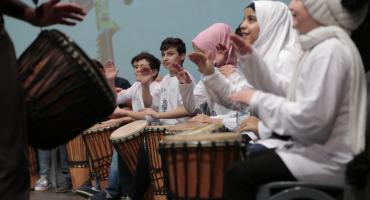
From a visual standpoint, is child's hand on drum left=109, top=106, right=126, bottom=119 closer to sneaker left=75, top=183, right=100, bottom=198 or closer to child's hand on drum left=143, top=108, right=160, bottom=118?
child's hand on drum left=143, top=108, right=160, bottom=118

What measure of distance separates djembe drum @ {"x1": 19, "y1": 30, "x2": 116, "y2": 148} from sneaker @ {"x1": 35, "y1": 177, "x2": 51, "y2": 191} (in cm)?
353

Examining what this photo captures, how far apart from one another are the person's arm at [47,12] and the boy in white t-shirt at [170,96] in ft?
6.16

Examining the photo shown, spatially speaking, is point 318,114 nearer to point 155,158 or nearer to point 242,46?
point 242,46

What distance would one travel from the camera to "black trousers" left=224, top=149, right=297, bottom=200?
201cm

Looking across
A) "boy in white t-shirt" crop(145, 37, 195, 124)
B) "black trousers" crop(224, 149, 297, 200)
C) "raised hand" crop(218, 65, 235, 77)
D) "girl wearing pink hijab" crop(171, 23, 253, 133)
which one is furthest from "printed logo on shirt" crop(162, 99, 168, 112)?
"black trousers" crop(224, 149, 297, 200)

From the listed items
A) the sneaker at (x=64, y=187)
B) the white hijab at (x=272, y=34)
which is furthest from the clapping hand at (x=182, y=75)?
the sneaker at (x=64, y=187)

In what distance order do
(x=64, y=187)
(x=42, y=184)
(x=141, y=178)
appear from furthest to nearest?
(x=42, y=184)
(x=64, y=187)
(x=141, y=178)

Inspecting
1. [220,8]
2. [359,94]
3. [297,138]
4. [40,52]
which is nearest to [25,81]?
[40,52]

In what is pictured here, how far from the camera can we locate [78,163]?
5.07 meters

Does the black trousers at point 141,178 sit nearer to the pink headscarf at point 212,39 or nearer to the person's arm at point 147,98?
the person's arm at point 147,98

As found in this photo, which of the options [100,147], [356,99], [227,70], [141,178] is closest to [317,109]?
[356,99]

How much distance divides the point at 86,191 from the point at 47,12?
9.78 ft

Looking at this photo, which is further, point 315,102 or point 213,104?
point 213,104

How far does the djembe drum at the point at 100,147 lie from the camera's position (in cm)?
443
